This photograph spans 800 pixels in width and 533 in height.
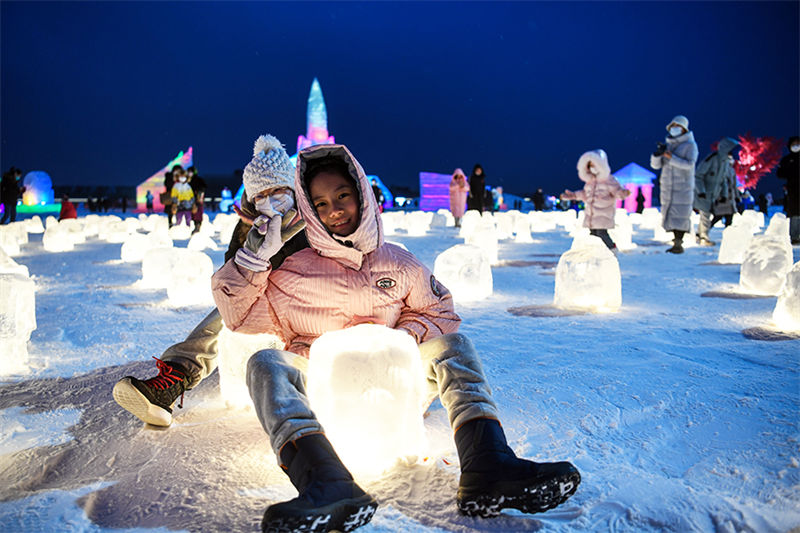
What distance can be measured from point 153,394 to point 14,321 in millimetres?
1385

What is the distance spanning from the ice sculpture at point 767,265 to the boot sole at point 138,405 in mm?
5011

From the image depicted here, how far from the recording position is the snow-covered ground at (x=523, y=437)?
5.83 feet

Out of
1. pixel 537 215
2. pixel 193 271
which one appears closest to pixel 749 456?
pixel 193 271

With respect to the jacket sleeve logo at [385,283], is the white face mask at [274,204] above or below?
above

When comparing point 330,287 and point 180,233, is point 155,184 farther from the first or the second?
point 330,287

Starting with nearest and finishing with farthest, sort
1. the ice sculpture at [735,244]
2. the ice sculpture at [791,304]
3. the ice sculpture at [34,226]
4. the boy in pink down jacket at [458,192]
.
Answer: the ice sculpture at [791,304]
the ice sculpture at [735,244]
the ice sculpture at [34,226]
the boy in pink down jacket at [458,192]

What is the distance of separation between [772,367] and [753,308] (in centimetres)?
178

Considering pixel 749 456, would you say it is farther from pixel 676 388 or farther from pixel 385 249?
A: pixel 385 249

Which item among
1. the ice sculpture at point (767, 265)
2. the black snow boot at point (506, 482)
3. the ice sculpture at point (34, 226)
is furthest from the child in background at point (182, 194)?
the black snow boot at point (506, 482)

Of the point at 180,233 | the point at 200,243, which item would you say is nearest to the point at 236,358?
the point at 200,243

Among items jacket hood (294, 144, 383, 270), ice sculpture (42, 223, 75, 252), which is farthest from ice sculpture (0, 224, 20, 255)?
jacket hood (294, 144, 383, 270)

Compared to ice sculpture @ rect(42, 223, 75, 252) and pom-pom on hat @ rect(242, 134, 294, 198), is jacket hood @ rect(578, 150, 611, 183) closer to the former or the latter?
pom-pom on hat @ rect(242, 134, 294, 198)

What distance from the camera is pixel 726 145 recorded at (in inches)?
361

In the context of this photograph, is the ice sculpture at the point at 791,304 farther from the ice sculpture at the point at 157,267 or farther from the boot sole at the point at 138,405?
the ice sculpture at the point at 157,267
